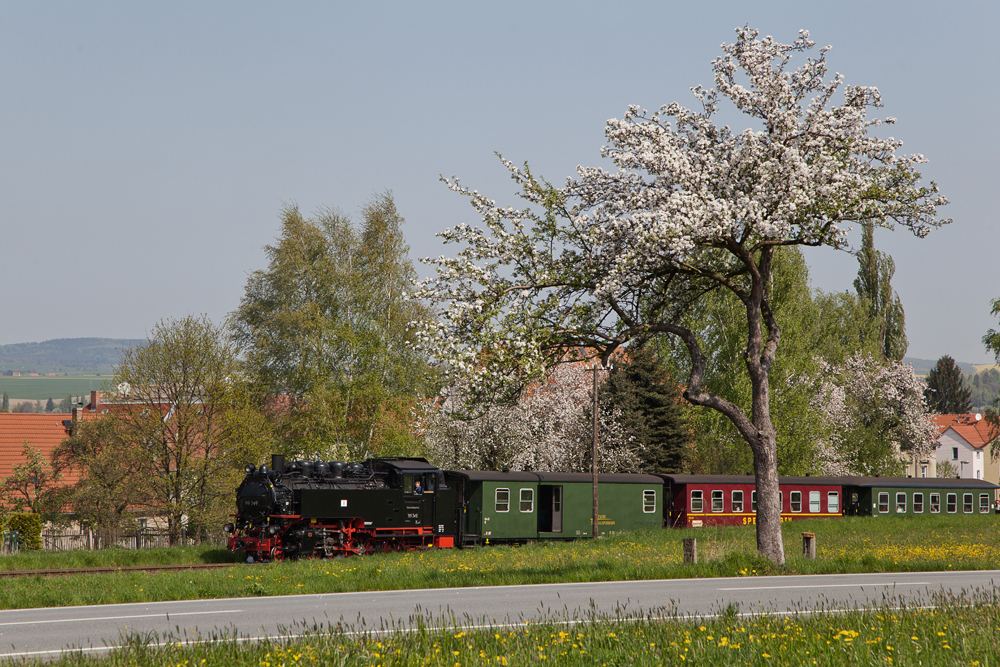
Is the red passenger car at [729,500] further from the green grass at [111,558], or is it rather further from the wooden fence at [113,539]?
the green grass at [111,558]

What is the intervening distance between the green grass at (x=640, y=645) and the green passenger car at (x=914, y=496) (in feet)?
107

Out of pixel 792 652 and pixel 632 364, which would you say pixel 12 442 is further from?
pixel 792 652

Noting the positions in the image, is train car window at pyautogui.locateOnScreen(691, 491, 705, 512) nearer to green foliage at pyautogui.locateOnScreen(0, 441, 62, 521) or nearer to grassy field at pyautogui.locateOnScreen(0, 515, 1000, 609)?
grassy field at pyautogui.locateOnScreen(0, 515, 1000, 609)

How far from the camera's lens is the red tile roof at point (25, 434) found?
41.8m

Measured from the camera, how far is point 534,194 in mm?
18656

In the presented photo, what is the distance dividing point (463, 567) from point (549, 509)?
1441 cm

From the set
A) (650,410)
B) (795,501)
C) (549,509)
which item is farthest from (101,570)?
(650,410)

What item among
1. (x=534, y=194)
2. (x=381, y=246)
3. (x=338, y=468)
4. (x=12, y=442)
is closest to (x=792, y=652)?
(x=534, y=194)

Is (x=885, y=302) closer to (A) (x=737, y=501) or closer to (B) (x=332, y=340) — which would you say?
(A) (x=737, y=501)

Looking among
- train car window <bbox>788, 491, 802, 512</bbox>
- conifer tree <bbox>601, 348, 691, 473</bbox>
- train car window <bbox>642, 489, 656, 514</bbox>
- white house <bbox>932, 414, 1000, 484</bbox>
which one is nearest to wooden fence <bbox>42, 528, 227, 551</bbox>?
train car window <bbox>642, 489, 656, 514</bbox>

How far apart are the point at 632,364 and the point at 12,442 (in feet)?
105

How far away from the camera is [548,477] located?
32219mm

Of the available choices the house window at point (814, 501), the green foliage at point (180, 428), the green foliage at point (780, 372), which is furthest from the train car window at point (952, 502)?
the green foliage at point (180, 428)

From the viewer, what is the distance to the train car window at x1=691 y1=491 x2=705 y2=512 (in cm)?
3538
